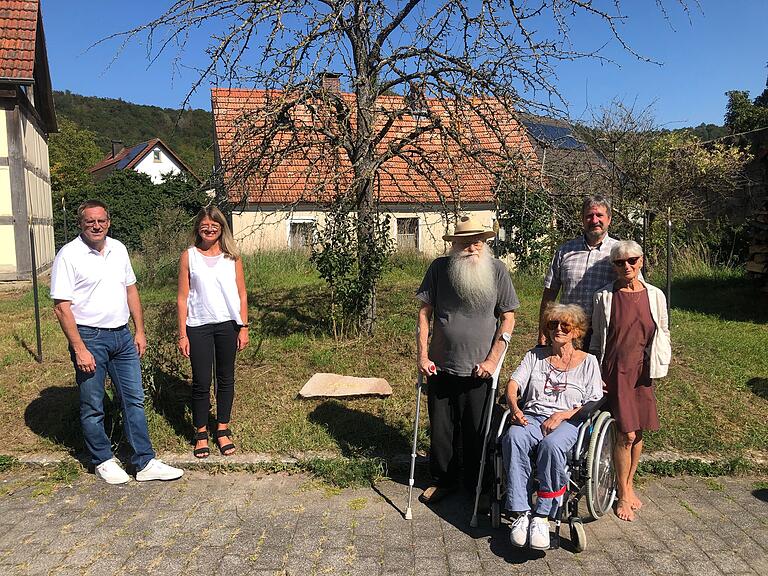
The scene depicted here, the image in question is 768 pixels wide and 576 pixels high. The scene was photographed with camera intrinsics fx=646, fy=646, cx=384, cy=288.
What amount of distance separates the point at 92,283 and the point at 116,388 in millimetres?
752

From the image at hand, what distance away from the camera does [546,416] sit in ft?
11.6

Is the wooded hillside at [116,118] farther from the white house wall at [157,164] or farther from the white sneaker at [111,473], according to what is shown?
the white sneaker at [111,473]

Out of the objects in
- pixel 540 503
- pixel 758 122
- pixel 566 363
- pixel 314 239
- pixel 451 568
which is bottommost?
pixel 451 568

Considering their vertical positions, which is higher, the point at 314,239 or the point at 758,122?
the point at 758,122

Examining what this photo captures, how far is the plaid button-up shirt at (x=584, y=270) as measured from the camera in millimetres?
3865

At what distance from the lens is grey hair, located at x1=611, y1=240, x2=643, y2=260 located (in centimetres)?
351

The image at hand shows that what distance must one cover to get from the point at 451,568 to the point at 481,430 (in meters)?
0.88

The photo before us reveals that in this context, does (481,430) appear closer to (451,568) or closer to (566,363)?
(566,363)

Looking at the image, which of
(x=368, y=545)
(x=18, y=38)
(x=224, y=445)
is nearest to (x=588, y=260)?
(x=368, y=545)

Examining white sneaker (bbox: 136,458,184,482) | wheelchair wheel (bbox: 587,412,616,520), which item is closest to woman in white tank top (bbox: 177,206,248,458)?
white sneaker (bbox: 136,458,184,482)

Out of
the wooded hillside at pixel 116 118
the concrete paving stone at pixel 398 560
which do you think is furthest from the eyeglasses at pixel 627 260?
the wooded hillside at pixel 116 118

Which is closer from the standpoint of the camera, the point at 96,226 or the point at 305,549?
the point at 305,549

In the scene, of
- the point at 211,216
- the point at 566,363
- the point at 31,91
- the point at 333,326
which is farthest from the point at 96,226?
the point at 31,91

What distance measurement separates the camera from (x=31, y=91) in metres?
17.1
